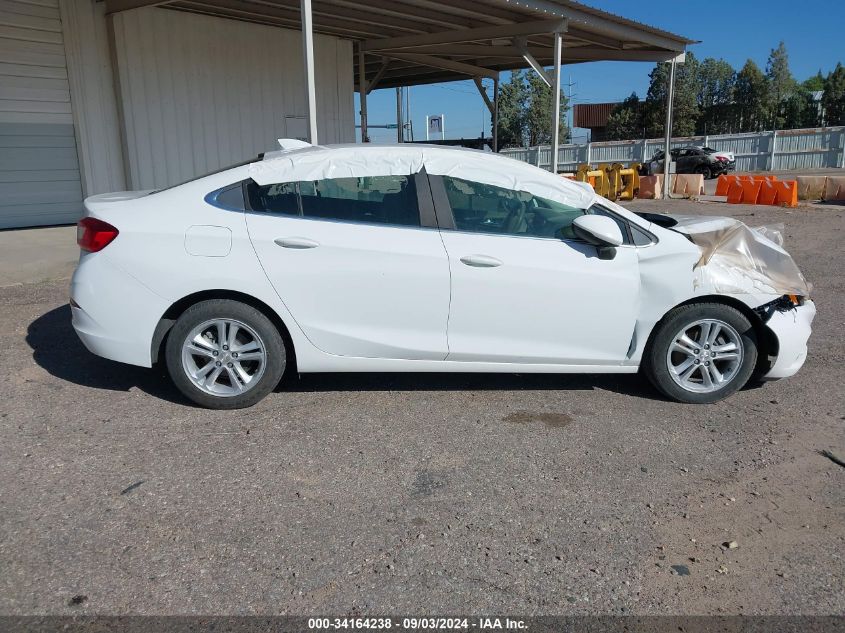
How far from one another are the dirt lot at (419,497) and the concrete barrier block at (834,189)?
18596mm

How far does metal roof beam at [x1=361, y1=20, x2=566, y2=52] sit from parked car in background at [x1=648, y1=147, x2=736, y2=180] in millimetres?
19383

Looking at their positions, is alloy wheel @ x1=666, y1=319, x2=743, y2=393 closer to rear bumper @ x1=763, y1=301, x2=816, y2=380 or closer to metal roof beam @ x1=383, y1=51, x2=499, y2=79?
rear bumper @ x1=763, y1=301, x2=816, y2=380

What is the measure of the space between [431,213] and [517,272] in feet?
2.21

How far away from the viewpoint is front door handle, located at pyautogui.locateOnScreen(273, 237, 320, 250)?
4.35 metres

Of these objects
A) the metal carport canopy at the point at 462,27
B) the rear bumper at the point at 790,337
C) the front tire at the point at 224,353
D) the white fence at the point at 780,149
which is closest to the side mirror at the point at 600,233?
the rear bumper at the point at 790,337

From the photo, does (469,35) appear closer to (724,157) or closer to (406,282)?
(406,282)

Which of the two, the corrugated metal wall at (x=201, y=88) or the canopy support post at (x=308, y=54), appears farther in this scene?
the corrugated metal wall at (x=201, y=88)


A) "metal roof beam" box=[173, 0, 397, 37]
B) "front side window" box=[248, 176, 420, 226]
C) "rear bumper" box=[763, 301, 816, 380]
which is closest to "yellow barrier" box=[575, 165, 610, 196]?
"metal roof beam" box=[173, 0, 397, 37]

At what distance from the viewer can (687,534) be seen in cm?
315

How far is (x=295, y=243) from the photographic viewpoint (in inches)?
171

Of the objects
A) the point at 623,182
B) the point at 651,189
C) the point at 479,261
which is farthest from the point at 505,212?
the point at 651,189

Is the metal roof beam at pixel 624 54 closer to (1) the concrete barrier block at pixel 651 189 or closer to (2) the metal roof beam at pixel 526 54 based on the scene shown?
(2) the metal roof beam at pixel 526 54

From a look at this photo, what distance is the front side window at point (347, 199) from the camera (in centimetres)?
446

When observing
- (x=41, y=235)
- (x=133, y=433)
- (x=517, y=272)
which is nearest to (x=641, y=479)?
(x=517, y=272)
